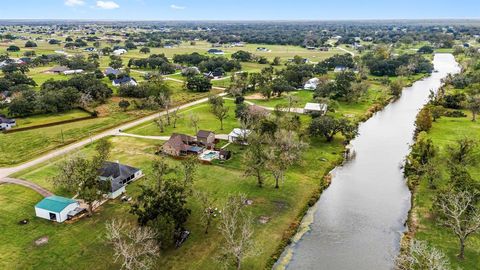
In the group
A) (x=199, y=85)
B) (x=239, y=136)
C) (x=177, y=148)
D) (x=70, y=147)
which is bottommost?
(x=70, y=147)

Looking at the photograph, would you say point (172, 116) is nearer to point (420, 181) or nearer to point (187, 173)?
point (187, 173)

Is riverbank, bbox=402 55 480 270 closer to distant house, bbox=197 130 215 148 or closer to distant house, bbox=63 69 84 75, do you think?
distant house, bbox=197 130 215 148

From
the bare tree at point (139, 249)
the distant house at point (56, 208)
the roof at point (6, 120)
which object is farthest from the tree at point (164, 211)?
the roof at point (6, 120)

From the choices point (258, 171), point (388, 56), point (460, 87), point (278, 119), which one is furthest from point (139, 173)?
point (388, 56)

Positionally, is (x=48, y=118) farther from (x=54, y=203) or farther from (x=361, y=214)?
(x=361, y=214)

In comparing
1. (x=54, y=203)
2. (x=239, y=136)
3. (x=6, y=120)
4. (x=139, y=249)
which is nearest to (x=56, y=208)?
(x=54, y=203)

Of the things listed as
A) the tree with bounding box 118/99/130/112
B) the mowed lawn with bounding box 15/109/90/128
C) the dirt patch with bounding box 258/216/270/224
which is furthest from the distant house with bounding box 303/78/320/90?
the dirt patch with bounding box 258/216/270/224

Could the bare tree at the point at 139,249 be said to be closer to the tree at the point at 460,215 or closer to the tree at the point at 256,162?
the tree at the point at 256,162
